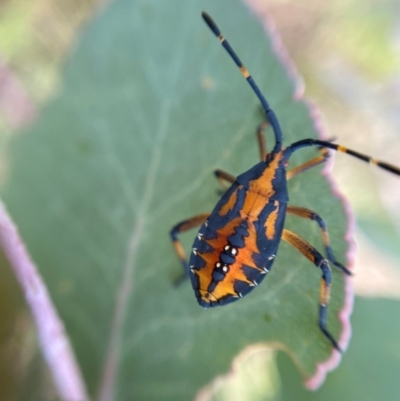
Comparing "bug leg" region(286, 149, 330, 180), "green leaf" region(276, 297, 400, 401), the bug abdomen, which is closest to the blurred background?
"green leaf" region(276, 297, 400, 401)

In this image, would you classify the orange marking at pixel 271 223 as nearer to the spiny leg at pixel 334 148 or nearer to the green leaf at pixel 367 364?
the spiny leg at pixel 334 148

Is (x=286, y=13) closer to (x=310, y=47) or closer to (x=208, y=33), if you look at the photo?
(x=310, y=47)

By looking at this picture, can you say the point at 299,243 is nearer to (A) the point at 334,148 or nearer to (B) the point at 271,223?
(B) the point at 271,223

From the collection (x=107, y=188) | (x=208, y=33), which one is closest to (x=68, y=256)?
(x=107, y=188)

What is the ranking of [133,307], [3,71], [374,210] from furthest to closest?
[3,71] → [374,210] → [133,307]

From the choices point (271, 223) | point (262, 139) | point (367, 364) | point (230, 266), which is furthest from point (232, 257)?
point (367, 364)

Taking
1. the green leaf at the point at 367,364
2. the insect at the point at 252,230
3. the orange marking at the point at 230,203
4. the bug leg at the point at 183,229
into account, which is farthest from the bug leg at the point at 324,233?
the green leaf at the point at 367,364
